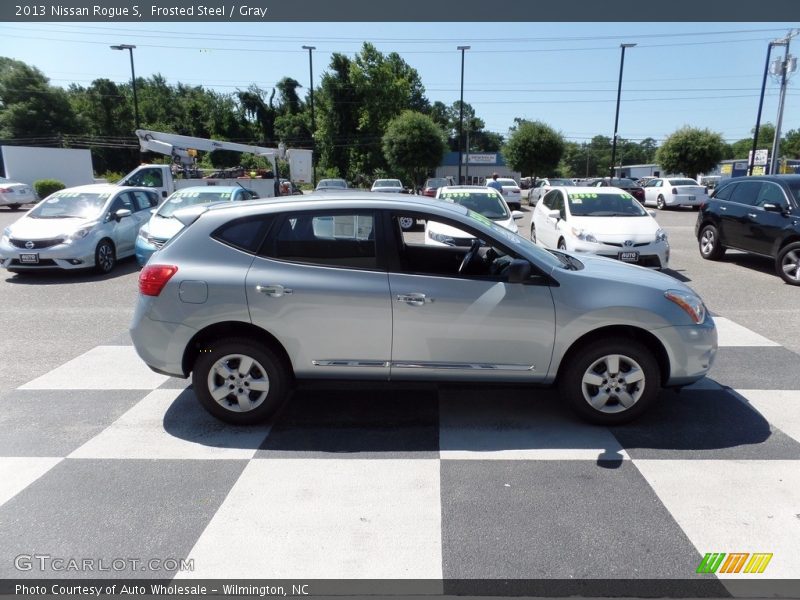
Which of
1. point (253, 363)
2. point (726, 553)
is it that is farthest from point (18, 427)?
point (726, 553)

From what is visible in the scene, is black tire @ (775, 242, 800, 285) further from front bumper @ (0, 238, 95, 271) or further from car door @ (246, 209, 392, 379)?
A: front bumper @ (0, 238, 95, 271)

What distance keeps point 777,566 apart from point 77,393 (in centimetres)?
525

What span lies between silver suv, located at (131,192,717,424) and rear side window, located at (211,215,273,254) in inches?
0.4

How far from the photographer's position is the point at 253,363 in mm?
4223

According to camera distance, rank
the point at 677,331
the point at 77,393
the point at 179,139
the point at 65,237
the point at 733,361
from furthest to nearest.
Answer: the point at 179,139 < the point at 65,237 < the point at 733,361 < the point at 77,393 < the point at 677,331

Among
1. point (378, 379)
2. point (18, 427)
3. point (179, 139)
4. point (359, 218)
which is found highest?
point (179, 139)

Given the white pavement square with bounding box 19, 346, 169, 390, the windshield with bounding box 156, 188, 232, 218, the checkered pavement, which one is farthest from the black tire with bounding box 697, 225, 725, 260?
the white pavement square with bounding box 19, 346, 169, 390

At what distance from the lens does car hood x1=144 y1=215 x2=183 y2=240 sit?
1006 centimetres

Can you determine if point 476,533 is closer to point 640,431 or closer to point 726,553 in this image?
point 726,553

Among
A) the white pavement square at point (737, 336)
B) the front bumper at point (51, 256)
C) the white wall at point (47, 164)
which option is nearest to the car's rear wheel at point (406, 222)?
the white pavement square at point (737, 336)

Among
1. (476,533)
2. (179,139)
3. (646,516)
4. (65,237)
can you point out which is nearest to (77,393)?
(476,533)

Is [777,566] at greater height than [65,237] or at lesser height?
lesser

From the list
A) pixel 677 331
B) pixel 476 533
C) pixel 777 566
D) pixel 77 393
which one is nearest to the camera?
pixel 777 566

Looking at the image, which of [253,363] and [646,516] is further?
[253,363]
